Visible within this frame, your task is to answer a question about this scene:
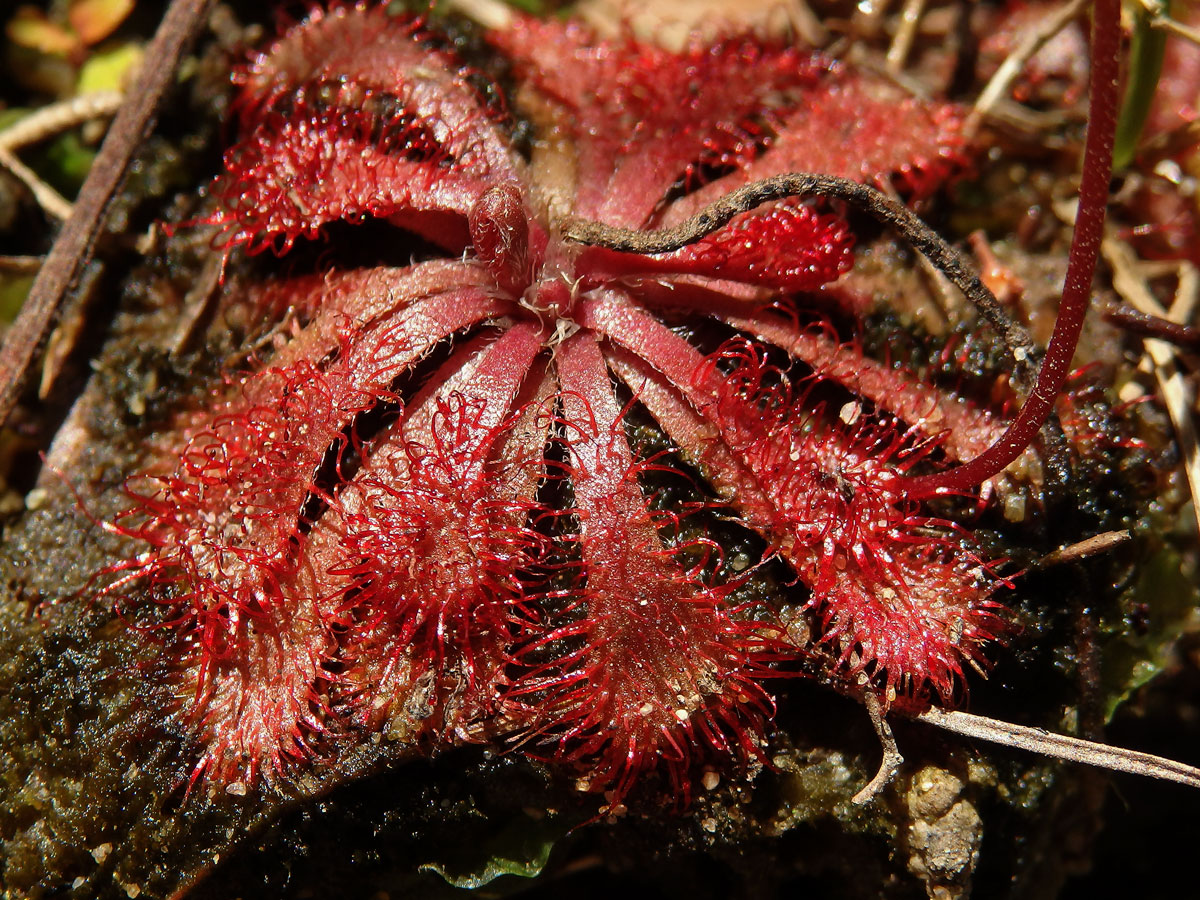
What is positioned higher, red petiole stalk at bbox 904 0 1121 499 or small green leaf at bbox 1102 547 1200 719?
red petiole stalk at bbox 904 0 1121 499

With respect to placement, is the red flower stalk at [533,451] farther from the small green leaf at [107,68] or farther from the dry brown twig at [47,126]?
the small green leaf at [107,68]

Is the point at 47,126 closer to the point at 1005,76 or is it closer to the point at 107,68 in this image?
the point at 107,68

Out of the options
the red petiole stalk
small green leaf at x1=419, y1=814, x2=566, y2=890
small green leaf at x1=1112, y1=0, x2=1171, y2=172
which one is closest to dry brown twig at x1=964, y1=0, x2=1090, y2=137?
small green leaf at x1=1112, y1=0, x2=1171, y2=172

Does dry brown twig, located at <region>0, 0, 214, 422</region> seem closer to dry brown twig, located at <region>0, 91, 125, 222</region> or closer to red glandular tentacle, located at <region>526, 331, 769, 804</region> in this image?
dry brown twig, located at <region>0, 91, 125, 222</region>

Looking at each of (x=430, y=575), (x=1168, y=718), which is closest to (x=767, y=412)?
(x=430, y=575)

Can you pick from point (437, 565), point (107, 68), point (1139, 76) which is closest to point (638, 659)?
point (437, 565)

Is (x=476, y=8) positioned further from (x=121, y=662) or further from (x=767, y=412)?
(x=121, y=662)
